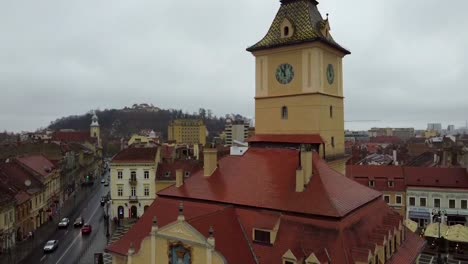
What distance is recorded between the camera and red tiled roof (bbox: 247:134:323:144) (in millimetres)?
25391

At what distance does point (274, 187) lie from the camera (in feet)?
73.7

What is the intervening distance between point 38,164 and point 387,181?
53.6 meters

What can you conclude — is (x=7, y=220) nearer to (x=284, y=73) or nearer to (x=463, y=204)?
(x=284, y=73)

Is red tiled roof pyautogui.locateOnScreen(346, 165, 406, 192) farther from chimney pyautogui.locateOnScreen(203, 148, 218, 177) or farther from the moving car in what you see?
the moving car

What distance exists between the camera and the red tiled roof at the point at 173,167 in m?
58.9

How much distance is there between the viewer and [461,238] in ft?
121

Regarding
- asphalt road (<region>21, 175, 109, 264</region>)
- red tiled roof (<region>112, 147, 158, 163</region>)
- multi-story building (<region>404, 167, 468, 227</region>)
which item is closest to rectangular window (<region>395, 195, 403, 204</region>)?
multi-story building (<region>404, 167, 468, 227</region>)

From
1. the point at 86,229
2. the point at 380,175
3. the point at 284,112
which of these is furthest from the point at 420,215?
the point at 86,229

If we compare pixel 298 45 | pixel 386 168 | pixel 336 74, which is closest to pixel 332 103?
pixel 336 74

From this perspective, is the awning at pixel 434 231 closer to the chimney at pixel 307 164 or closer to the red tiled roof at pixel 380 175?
the red tiled roof at pixel 380 175

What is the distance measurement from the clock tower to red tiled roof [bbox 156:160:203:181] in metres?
31.8

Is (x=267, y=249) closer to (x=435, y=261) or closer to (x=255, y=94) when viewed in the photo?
(x=255, y=94)

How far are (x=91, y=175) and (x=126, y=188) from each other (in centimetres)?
5437

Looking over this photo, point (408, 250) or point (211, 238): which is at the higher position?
point (211, 238)
